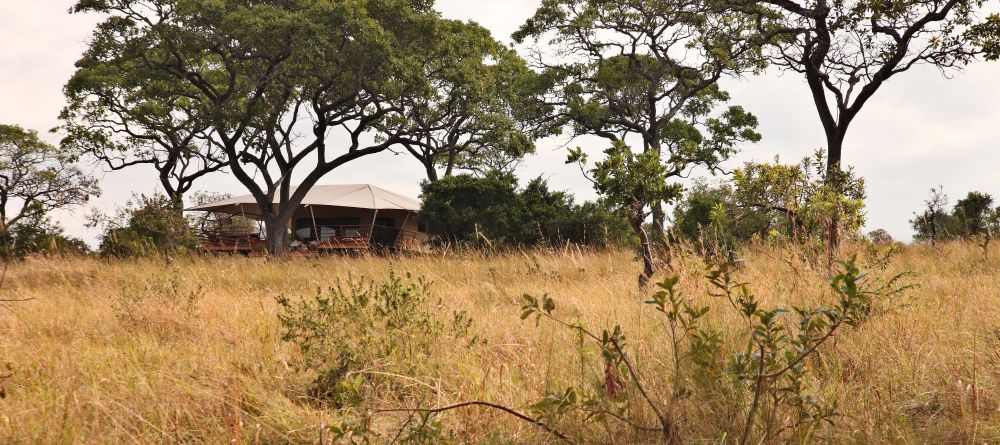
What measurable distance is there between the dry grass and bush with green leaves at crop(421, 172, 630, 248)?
390 inches

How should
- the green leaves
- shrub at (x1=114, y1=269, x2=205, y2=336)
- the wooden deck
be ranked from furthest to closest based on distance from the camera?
1. the wooden deck
2. shrub at (x1=114, y1=269, x2=205, y2=336)
3. the green leaves

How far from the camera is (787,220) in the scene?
22.2ft

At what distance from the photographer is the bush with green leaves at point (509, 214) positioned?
16.2 meters

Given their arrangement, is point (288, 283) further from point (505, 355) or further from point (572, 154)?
point (505, 355)

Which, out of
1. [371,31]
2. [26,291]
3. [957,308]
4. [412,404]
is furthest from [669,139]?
[412,404]

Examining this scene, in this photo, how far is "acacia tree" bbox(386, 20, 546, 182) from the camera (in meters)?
18.6

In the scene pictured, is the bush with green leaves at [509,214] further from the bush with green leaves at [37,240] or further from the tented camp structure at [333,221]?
the bush with green leaves at [37,240]

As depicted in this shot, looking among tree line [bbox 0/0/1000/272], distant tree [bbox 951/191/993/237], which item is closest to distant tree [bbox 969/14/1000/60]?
tree line [bbox 0/0/1000/272]

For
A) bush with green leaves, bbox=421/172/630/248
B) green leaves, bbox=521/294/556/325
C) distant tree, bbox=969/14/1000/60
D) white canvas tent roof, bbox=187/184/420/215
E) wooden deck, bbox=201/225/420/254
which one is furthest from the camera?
white canvas tent roof, bbox=187/184/420/215

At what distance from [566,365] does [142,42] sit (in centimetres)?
1889

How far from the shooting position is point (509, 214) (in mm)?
16703

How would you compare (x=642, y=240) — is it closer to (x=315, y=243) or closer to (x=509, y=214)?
(x=509, y=214)

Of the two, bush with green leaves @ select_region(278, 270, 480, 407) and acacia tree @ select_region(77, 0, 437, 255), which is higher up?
acacia tree @ select_region(77, 0, 437, 255)

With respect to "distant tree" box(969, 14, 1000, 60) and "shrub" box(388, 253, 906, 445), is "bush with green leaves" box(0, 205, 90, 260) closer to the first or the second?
"shrub" box(388, 253, 906, 445)
